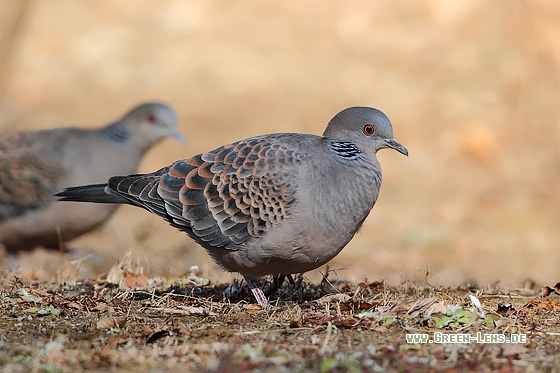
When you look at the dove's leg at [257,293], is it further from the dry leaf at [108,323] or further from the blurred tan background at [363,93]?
the blurred tan background at [363,93]

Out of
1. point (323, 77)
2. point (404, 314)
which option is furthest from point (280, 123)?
point (404, 314)

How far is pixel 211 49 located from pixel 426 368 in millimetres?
12056

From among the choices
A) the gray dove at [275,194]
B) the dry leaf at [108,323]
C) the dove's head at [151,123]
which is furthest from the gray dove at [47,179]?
the dry leaf at [108,323]

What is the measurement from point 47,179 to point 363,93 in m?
6.87

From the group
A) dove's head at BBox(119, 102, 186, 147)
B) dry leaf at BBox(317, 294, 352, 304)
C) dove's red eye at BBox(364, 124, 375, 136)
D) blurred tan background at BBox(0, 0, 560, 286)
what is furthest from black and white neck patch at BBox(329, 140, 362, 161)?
dove's head at BBox(119, 102, 186, 147)

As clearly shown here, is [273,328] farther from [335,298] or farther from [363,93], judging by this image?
[363,93]

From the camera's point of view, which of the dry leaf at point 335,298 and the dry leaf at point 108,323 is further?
the dry leaf at point 335,298

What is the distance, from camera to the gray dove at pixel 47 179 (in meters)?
7.21

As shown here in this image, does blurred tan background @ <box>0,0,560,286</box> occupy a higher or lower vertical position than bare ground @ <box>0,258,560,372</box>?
higher

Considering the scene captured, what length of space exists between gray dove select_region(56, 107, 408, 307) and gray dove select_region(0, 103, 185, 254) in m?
2.37

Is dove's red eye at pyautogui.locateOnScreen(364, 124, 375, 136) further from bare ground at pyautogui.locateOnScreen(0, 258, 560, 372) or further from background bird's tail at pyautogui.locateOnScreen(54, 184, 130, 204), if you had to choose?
background bird's tail at pyautogui.locateOnScreen(54, 184, 130, 204)

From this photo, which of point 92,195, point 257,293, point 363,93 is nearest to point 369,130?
point 257,293

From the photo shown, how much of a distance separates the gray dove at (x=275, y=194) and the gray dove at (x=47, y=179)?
7.78 feet

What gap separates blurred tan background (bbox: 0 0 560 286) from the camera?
896 centimetres
